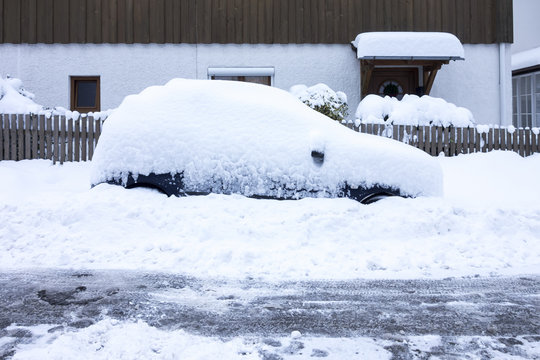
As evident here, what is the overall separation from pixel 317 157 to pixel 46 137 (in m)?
8.03

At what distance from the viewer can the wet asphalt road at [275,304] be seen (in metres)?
2.93

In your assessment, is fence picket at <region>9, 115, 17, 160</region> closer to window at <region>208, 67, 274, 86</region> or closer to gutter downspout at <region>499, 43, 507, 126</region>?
window at <region>208, 67, 274, 86</region>

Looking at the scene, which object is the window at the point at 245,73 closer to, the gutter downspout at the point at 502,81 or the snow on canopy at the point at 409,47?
the snow on canopy at the point at 409,47

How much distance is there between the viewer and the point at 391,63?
13.9 m

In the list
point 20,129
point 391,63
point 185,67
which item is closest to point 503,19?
point 391,63

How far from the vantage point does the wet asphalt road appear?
9.61ft

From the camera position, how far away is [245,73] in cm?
1438

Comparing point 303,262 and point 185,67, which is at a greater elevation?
point 185,67

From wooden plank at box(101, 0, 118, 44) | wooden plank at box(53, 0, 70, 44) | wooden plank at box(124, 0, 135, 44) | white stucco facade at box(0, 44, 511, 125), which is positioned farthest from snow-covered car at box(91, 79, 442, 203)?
wooden plank at box(53, 0, 70, 44)

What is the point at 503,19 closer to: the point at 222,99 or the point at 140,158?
the point at 222,99

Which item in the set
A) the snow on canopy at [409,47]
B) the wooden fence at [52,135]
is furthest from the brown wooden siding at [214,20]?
the wooden fence at [52,135]

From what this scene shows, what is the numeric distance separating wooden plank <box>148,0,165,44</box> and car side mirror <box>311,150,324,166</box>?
10.3 m

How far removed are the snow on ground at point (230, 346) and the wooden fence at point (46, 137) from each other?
8.82 m

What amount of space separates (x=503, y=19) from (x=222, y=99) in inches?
488
